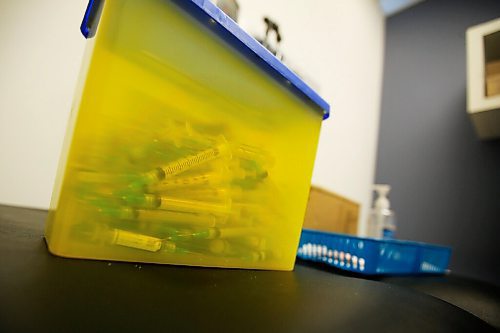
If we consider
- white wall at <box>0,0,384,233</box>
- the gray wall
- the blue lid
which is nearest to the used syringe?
the blue lid

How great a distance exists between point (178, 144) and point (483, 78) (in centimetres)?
121

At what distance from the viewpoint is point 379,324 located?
0.24m

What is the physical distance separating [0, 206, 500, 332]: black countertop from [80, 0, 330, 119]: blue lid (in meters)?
0.25

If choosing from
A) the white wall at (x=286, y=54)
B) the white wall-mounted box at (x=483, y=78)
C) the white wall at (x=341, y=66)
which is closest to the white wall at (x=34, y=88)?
the white wall at (x=286, y=54)

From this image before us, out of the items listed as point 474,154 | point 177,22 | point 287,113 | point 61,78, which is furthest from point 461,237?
point 61,78

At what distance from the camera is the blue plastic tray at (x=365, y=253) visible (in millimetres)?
492

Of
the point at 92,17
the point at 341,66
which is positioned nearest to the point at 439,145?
the point at 341,66

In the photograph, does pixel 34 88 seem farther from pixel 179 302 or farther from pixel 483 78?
pixel 483 78

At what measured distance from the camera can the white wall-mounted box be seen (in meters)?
1.00

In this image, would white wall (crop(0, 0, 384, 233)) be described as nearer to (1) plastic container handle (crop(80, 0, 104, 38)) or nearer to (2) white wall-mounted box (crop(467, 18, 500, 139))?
(1) plastic container handle (crop(80, 0, 104, 38))

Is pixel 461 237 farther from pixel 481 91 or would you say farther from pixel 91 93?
pixel 91 93

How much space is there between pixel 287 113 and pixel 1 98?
57cm

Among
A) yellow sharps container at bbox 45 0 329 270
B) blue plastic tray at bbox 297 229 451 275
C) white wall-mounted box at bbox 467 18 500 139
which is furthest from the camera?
white wall-mounted box at bbox 467 18 500 139

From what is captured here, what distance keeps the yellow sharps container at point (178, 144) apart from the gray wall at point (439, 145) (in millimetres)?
1188
